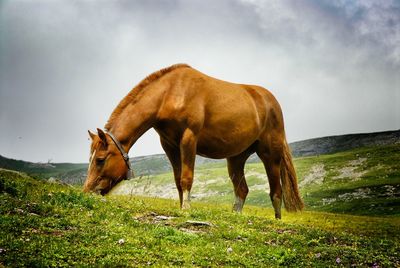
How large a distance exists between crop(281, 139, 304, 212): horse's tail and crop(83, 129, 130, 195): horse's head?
845cm

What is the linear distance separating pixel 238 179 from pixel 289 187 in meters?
2.51

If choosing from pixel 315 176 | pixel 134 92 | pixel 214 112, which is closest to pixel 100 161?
pixel 134 92

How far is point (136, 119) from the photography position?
551 inches

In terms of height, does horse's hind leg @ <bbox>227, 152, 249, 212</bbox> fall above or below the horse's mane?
below

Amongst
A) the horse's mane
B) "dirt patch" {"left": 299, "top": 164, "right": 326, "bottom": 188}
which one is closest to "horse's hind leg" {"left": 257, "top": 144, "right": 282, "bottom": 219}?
the horse's mane

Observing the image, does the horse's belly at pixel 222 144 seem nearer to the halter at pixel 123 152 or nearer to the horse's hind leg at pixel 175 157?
the horse's hind leg at pixel 175 157

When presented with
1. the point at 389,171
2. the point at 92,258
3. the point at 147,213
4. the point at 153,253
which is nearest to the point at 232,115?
the point at 147,213

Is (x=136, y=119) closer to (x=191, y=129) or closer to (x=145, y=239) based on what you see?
(x=191, y=129)

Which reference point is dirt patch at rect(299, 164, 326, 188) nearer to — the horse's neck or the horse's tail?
the horse's tail

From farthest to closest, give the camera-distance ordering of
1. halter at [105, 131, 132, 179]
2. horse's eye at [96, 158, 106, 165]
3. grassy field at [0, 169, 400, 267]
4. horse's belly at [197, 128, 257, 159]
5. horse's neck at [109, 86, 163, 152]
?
horse's belly at [197, 128, 257, 159]
horse's neck at [109, 86, 163, 152]
halter at [105, 131, 132, 179]
horse's eye at [96, 158, 106, 165]
grassy field at [0, 169, 400, 267]

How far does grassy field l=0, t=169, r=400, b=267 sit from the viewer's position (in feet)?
24.6

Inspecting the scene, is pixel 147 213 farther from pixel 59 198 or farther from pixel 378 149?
pixel 378 149

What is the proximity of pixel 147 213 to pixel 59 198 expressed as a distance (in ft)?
9.43

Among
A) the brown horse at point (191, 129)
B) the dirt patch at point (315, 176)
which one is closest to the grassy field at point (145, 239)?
the brown horse at point (191, 129)
